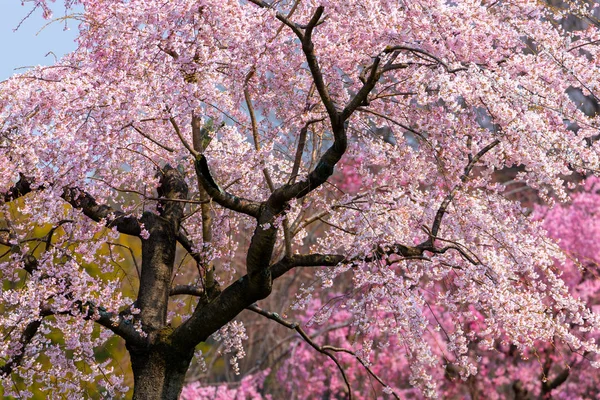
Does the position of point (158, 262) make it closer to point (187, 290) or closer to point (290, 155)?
point (187, 290)

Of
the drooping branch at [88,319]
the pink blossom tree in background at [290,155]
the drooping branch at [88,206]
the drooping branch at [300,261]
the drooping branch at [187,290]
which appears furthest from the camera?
the drooping branch at [187,290]

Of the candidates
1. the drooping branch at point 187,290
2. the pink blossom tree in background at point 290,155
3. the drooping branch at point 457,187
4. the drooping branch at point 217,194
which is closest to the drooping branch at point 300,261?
the pink blossom tree in background at point 290,155

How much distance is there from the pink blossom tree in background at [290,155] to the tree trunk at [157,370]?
0.02 m

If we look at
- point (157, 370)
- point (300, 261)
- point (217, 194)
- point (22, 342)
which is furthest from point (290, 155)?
point (22, 342)

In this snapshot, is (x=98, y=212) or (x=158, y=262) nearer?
(x=98, y=212)

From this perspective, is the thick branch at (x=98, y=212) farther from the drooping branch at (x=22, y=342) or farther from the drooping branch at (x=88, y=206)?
the drooping branch at (x=22, y=342)

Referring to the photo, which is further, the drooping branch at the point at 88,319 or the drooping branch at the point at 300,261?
the drooping branch at the point at 300,261

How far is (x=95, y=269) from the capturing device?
12.7m

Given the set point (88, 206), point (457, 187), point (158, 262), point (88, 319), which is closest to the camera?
point (457, 187)

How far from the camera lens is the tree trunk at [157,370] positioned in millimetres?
6158

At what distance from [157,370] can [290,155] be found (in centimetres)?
237

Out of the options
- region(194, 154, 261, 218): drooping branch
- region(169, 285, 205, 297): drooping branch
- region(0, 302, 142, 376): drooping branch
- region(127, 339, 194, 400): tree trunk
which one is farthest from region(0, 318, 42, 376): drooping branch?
region(194, 154, 261, 218): drooping branch

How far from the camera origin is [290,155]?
7230 millimetres

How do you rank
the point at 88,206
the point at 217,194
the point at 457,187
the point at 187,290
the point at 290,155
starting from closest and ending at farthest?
1. the point at 217,194
2. the point at 457,187
3. the point at 88,206
4. the point at 187,290
5. the point at 290,155
